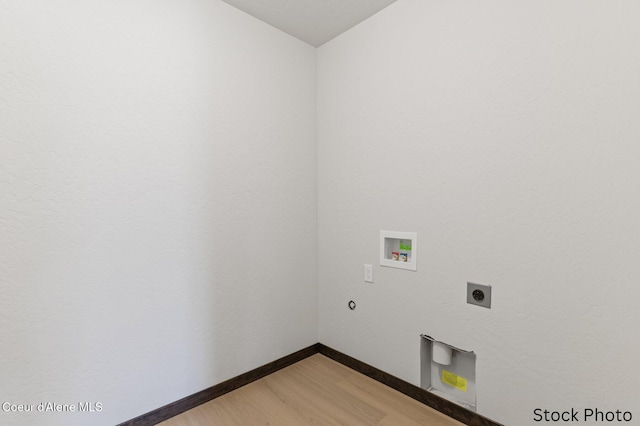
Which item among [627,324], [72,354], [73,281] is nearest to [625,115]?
[627,324]

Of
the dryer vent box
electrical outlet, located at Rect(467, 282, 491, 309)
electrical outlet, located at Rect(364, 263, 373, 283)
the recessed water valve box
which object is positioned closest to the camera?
electrical outlet, located at Rect(467, 282, 491, 309)

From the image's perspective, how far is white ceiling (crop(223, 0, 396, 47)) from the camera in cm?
174

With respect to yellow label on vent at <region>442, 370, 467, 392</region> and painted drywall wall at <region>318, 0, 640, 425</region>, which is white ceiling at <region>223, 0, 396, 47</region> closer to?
painted drywall wall at <region>318, 0, 640, 425</region>

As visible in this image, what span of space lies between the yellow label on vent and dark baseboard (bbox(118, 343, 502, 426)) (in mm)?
93

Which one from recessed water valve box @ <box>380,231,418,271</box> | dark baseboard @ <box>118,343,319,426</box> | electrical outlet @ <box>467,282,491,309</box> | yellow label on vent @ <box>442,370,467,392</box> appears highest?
recessed water valve box @ <box>380,231,418,271</box>

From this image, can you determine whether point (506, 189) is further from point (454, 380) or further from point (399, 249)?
point (454, 380)

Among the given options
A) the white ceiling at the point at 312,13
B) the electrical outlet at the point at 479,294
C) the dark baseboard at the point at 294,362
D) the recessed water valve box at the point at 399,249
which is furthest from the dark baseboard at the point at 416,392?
the white ceiling at the point at 312,13

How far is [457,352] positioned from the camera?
1.59 metres

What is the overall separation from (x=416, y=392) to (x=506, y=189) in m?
1.22

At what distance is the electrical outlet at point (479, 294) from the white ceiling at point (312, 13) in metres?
1.69

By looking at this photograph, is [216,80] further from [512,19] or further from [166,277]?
[512,19]

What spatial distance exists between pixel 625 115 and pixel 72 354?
8.02 ft


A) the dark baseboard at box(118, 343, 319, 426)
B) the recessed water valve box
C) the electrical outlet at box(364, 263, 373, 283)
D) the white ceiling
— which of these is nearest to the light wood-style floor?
the dark baseboard at box(118, 343, 319, 426)

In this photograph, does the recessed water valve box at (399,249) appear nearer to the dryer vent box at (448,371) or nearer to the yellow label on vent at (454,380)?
the dryer vent box at (448,371)
